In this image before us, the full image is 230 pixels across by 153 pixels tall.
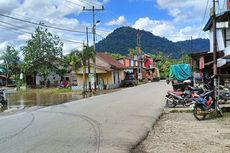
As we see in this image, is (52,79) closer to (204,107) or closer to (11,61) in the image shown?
(11,61)

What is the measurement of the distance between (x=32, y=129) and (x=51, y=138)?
8.65 feet

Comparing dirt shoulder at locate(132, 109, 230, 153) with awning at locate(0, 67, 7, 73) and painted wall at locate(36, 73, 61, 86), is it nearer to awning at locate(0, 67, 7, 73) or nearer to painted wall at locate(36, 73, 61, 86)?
painted wall at locate(36, 73, 61, 86)

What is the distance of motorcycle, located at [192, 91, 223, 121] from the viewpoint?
18359 millimetres

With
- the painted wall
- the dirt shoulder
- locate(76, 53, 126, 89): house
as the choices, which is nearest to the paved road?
the dirt shoulder

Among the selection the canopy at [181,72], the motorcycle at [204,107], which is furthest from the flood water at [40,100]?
the motorcycle at [204,107]

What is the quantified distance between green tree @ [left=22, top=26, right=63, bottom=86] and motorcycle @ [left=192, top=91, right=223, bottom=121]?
6196 centimetres

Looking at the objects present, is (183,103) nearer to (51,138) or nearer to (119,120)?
(119,120)

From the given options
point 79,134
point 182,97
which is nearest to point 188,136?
point 79,134

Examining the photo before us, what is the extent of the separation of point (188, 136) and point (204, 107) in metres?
4.77

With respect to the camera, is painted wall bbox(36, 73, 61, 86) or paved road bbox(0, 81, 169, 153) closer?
paved road bbox(0, 81, 169, 153)

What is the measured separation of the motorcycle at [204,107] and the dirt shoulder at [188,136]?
28 centimetres

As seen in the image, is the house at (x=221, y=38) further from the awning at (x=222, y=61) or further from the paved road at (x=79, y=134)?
the paved road at (x=79, y=134)

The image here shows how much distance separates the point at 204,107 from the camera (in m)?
18.4

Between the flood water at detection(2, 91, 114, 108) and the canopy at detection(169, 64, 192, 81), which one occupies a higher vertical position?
the canopy at detection(169, 64, 192, 81)
